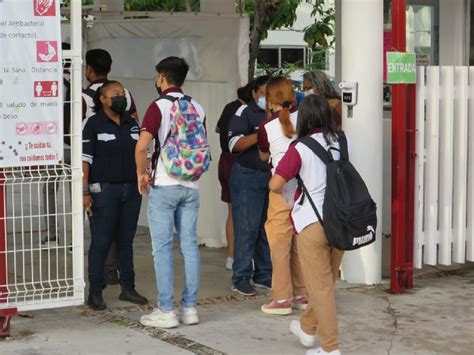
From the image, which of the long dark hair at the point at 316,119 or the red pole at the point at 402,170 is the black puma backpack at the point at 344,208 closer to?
the long dark hair at the point at 316,119

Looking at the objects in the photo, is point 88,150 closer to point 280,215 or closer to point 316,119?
point 280,215

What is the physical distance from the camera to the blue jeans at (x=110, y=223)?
6.60 m

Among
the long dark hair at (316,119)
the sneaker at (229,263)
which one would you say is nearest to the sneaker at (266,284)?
the sneaker at (229,263)

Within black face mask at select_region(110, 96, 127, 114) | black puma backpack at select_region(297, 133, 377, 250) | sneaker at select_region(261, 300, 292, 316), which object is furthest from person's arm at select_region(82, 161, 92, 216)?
black puma backpack at select_region(297, 133, 377, 250)

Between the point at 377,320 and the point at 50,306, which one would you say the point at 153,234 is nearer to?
A: the point at 50,306

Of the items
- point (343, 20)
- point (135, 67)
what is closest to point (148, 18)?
point (135, 67)

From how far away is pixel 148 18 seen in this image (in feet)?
30.6

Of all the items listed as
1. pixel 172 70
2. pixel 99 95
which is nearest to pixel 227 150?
pixel 99 95

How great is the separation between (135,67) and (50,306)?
4.08 metres

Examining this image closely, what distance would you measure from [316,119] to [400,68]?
1.82 metres

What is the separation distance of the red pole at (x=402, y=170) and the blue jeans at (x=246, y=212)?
102 cm

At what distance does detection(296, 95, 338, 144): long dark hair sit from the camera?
545 centimetres

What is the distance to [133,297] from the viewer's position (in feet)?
22.6

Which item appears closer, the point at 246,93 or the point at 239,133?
the point at 239,133
